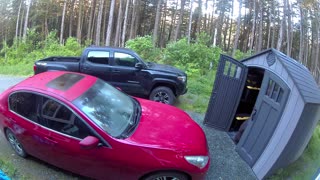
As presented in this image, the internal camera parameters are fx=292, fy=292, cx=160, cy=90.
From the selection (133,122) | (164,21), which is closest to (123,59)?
(133,122)

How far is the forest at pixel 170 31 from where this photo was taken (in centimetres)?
1509

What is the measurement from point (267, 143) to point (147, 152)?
105 inches

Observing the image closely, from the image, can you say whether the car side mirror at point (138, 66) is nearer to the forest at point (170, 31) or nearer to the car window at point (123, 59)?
the car window at point (123, 59)

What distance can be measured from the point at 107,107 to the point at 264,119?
320cm

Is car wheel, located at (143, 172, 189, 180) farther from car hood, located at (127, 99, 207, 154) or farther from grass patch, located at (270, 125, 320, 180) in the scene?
grass patch, located at (270, 125, 320, 180)

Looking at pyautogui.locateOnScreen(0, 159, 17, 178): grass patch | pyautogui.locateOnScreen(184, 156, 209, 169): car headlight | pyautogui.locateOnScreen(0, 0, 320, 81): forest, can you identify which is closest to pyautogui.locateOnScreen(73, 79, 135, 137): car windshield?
pyautogui.locateOnScreen(184, 156, 209, 169): car headlight

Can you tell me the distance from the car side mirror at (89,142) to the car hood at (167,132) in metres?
0.47

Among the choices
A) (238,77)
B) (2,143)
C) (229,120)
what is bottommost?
(2,143)

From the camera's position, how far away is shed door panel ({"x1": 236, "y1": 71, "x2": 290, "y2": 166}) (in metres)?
5.53

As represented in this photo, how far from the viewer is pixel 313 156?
6953mm

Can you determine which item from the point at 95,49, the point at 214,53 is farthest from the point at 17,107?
the point at 214,53

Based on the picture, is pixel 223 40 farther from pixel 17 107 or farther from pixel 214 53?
pixel 17 107

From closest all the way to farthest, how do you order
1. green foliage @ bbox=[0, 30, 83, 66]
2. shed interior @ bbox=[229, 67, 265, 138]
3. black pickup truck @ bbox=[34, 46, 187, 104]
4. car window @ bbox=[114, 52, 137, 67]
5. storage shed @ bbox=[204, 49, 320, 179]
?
storage shed @ bbox=[204, 49, 320, 179], shed interior @ bbox=[229, 67, 265, 138], black pickup truck @ bbox=[34, 46, 187, 104], car window @ bbox=[114, 52, 137, 67], green foliage @ bbox=[0, 30, 83, 66]

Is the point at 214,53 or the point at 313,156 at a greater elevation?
the point at 214,53
